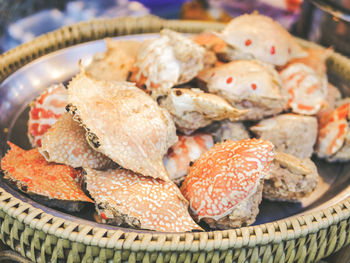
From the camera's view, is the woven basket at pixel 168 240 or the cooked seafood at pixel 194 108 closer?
the woven basket at pixel 168 240

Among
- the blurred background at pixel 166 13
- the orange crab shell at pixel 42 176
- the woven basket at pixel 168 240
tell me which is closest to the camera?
the woven basket at pixel 168 240

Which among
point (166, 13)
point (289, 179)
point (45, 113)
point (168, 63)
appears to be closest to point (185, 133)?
point (168, 63)

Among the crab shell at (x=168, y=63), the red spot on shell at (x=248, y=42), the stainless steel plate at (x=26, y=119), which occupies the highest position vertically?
the red spot on shell at (x=248, y=42)

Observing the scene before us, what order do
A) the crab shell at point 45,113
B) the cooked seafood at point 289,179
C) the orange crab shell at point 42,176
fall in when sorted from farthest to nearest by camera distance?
1. the crab shell at point 45,113
2. the cooked seafood at point 289,179
3. the orange crab shell at point 42,176

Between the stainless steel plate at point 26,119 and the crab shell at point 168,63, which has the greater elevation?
the crab shell at point 168,63

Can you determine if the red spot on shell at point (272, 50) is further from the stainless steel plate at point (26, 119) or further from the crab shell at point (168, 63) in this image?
the stainless steel plate at point (26, 119)

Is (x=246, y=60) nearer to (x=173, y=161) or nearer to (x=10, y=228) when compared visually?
(x=173, y=161)

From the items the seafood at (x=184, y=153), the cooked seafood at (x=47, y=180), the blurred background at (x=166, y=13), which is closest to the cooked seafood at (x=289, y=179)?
the seafood at (x=184, y=153)
